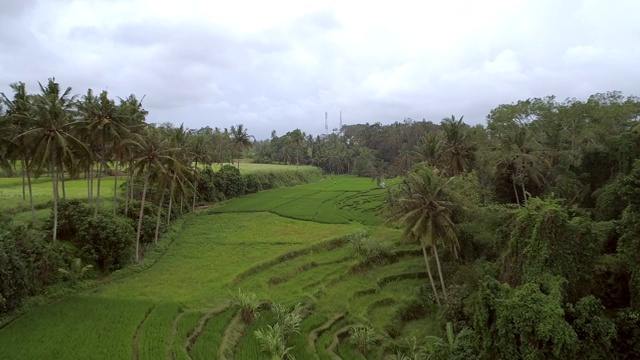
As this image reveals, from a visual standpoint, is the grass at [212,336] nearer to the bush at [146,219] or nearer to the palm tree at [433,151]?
the bush at [146,219]

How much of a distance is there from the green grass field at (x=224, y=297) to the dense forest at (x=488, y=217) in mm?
2410

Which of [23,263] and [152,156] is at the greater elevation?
[152,156]

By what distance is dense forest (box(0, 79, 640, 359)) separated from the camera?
17.4 meters

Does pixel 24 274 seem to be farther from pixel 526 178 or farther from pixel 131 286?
pixel 526 178

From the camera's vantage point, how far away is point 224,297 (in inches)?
978

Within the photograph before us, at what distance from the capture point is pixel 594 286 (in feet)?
66.6

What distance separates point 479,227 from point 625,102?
70.3 feet

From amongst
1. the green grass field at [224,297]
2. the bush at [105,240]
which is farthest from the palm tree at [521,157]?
the bush at [105,240]

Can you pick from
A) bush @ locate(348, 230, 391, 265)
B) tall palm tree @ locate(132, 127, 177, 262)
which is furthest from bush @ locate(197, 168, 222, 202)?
bush @ locate(348, 230, 391, 265)

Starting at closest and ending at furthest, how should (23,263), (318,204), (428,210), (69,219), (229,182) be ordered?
(23,263) < (428,210) < (69,219) < (318,204) < (229,182)

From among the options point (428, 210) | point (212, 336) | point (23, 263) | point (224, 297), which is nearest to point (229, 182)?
point (224, 297)

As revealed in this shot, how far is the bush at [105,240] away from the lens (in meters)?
28.3

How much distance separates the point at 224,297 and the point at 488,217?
18.9m

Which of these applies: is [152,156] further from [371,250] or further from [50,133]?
[371,250]
